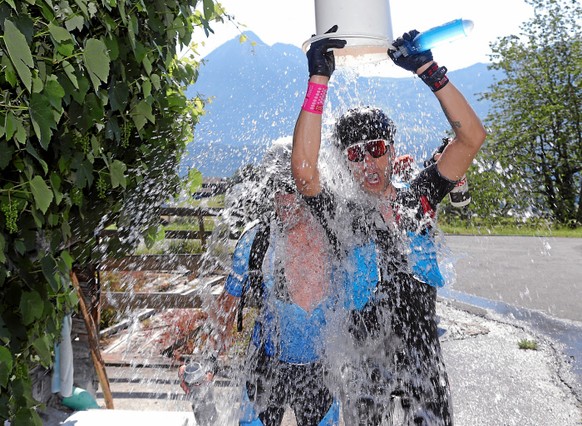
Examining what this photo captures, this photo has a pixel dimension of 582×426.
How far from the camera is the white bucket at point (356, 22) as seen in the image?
239cm

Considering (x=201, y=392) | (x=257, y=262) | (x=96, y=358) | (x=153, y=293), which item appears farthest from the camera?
(x=153, y=293)

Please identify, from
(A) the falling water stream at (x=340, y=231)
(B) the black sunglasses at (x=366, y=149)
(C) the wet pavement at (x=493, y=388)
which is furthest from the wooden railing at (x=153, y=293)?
(B) the black sunglasses at (x=366, y=149)

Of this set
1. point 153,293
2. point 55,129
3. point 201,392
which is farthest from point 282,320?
point 153,293

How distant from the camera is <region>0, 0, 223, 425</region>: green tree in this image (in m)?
1.54

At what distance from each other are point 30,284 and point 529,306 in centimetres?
661

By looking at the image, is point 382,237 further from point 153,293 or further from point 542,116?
point 542,116

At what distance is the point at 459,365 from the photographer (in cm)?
501

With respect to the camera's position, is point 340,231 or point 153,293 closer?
point 340,231

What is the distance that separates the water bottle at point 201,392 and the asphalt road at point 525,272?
3.02 metres

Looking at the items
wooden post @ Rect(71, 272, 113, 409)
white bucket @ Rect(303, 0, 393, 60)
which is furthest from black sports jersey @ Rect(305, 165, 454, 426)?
wooden post @ Rect(71, 272, 113, 409)

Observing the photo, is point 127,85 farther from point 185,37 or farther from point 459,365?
point 459,365

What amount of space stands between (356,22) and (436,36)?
34 cm

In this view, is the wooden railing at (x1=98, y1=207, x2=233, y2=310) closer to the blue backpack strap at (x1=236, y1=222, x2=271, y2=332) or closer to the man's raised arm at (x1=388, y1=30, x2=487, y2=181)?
the blue backpack strap at (x1=236, y1=222, x2=271, y2=332)

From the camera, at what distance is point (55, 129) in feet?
5.59
